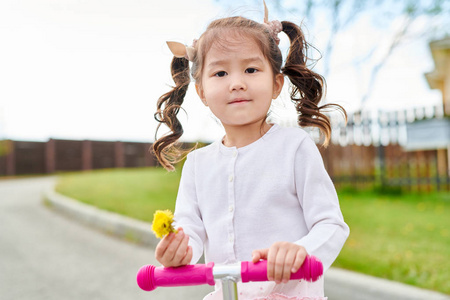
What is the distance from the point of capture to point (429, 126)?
371 inches

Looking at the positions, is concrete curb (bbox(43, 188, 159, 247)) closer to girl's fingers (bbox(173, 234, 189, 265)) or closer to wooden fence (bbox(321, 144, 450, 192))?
girl's fingers (bbox(173, 234, 189, 265))

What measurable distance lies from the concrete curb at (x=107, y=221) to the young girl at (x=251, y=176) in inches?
144

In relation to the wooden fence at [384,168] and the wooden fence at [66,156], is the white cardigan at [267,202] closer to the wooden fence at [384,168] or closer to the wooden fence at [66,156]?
the wooden fence at [384,168]

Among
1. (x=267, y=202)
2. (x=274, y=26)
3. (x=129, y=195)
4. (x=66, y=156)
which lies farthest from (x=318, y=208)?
(x=66, y=156)

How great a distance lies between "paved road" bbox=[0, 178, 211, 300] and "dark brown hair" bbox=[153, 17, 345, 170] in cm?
223

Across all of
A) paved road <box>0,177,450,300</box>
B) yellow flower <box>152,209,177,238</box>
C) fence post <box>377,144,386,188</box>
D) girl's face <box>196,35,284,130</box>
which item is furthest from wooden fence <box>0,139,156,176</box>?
yellow flower <box>152,209,177,238</box>

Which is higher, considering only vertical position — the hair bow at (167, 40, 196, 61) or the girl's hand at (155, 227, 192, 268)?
the hair bow at (167, 40, 196, 61)

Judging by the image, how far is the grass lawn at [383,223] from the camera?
3514mm

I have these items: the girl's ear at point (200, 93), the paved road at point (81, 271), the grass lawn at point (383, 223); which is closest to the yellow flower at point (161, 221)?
the girl's ear at point (200, 93)

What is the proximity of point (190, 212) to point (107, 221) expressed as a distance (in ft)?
15.2

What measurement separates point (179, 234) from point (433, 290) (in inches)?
99.8

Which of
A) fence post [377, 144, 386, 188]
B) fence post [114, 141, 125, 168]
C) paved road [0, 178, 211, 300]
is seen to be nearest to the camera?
paved road [0, 178, 211, 300]

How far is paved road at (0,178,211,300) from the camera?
3717mm

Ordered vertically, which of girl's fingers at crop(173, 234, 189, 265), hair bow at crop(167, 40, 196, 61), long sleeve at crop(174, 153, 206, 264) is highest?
hair bow at crop(167, 40, 196, 61)
